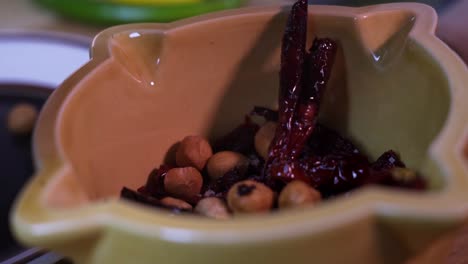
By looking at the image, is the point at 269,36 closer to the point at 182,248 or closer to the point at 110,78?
the point at 110,78

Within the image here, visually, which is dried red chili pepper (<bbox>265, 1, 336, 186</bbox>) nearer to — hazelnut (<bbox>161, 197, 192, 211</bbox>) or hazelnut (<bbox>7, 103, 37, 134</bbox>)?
hazelnut (<bbox>161, 197, 192, 211</bbox>)

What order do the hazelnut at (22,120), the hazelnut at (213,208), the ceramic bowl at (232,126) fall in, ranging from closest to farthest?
the ceramic bowl at (232,126) < the hazelnut at (213,208) < the hazelnut at (22,120)

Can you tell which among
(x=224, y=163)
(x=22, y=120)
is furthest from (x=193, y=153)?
(x=22, y=120)

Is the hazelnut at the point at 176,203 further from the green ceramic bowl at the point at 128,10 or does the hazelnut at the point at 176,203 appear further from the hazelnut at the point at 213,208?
the green ceramic bowl at the point at 128,10

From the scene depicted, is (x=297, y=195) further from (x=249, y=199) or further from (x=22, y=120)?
(x=22, y=120)

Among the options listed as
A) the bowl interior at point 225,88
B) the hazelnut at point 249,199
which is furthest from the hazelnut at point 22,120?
the hazelnut at point 249,199

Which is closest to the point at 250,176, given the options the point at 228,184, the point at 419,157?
the point at 228,184
